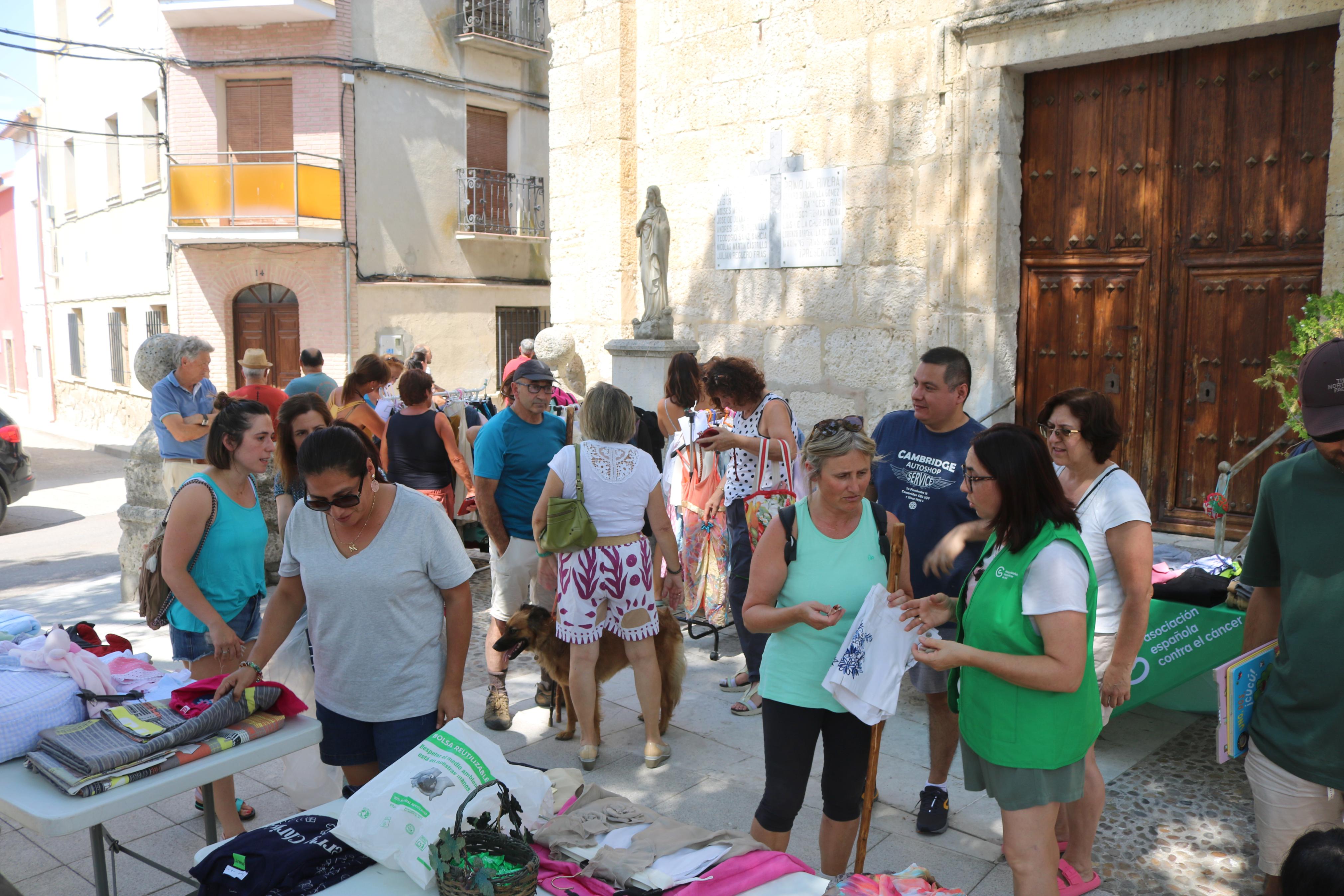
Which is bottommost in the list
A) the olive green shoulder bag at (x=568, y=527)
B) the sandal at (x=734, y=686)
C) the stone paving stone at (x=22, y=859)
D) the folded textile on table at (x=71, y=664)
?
the stone paving stone at (x=22, y=859)

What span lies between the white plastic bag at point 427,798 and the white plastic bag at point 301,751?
1.23 m

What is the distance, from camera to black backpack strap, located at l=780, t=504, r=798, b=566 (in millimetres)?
2889

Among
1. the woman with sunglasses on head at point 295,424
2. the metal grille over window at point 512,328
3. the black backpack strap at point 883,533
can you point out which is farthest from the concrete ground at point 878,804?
the metal grille over window at point 512,328

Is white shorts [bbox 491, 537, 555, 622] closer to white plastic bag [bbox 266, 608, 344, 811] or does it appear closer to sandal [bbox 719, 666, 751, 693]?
sandal [bbox 719, 666, 751, 693]

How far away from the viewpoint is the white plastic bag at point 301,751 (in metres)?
3.44

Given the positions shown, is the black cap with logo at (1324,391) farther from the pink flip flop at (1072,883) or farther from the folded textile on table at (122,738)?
the folded textile on table at (122,738)

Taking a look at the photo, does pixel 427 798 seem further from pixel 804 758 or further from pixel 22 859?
pixel 22 859

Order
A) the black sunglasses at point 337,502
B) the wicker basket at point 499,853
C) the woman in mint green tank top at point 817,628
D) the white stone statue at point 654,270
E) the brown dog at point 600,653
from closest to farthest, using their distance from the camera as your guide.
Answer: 1. the wicker basket at point 499,853
2. the black sunglasses at point 337,502
3. the woman in mint green tank top at point 817,628
4. the brown dog at point 600,653
5. the white stone statue at point 654,270

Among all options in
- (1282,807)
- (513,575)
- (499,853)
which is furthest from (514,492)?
(1282,807)

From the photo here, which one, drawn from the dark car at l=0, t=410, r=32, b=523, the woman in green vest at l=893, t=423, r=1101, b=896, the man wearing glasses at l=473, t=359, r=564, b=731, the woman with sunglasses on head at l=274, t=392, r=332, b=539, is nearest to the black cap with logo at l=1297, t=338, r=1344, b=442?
the woman in green vest at l=893, t=423, r=1101, b=896

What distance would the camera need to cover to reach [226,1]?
15.6 m

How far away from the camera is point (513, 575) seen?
493cm

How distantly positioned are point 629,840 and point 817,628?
2.71ft

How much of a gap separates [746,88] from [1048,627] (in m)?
6.03
